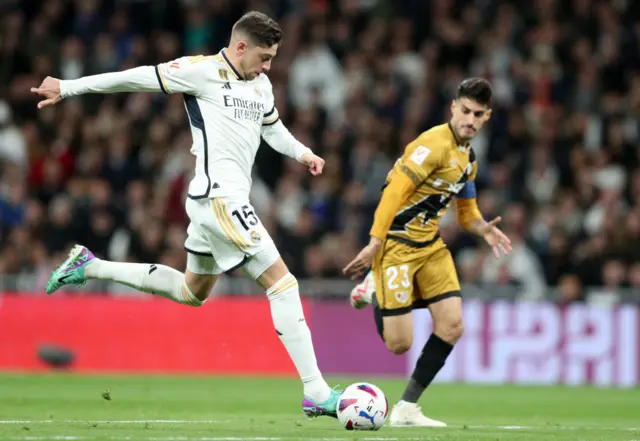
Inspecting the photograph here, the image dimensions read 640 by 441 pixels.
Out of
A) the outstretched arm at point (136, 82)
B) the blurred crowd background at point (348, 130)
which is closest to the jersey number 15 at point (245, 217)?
the outstretched arm at point (136, 82)

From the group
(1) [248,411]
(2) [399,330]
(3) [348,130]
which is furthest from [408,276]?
(3) [348,130]

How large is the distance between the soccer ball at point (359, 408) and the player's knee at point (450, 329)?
164 cm

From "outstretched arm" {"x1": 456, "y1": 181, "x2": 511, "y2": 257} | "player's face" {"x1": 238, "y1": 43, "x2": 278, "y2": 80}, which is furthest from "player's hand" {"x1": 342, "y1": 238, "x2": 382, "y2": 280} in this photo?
"outstretched arm" {"x1": 456, "y1": 181, "x2": 511, "y2": 257}

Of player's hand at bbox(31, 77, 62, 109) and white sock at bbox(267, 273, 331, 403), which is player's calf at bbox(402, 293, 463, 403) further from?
player's hand at bbox(31, 77, 62, 109)

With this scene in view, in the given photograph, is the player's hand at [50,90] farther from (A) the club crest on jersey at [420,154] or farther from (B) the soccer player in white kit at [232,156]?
(A) the club crest on jersey at [420,154]

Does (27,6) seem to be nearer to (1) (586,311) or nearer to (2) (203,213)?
(1) (586,311)

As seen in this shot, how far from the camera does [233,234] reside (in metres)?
8.30

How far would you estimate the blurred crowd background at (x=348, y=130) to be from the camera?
1727cm

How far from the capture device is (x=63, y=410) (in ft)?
34.1

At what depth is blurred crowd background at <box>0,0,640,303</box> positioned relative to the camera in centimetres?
1727

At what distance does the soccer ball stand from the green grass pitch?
0.13 m

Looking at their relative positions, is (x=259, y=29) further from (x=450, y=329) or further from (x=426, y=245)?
(x=450, y=329)

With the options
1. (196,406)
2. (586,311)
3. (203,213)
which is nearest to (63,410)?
(196,406)

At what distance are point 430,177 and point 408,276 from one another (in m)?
0.79
